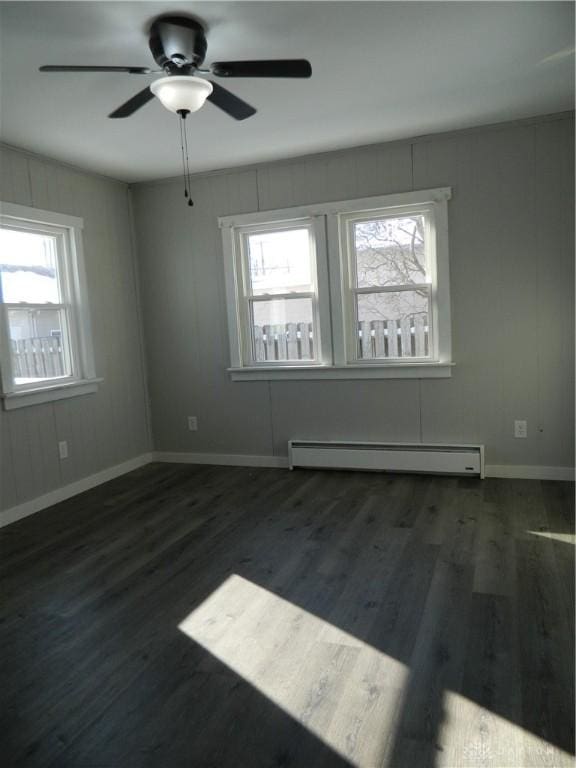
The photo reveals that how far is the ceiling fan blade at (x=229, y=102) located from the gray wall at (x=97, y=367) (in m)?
2.02

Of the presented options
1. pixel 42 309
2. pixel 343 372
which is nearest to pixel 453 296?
pixel 343 372

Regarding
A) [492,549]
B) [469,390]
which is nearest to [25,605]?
[492,549]

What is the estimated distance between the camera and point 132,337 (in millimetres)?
5199

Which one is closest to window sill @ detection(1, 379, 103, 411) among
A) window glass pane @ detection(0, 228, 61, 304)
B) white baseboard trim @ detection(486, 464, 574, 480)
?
window glass pane @ detection(0, 228, 61, 304)

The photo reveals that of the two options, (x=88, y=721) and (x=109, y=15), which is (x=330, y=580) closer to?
(x=88, y=721)

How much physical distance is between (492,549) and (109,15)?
3.12 meters

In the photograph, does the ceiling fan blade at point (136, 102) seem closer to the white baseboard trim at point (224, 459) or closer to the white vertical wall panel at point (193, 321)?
the white vertical wall panel at point (193, 321)

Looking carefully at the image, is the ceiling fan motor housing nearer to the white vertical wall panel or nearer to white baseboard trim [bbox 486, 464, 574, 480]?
the white vertical wall panel

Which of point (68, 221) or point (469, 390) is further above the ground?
point (68, 221)

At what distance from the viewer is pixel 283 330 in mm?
4844

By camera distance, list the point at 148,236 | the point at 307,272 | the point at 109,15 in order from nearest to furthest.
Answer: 1. the point at 109,15
2. the point at 307,272
3. the point at 148,236

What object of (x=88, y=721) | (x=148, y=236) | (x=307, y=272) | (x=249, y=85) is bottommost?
(x=88, y=721)

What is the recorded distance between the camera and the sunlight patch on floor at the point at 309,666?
1772mm

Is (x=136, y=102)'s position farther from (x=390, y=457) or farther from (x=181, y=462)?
(x=181, y=462)
